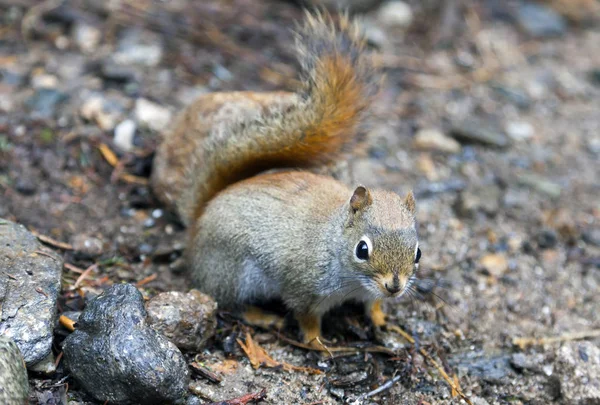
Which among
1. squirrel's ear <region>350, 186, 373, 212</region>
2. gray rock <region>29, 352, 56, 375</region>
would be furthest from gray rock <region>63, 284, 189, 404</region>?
squirrel's ear <region>350, 186, 373, 212</region>

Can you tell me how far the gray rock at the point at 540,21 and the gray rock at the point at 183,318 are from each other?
437cm

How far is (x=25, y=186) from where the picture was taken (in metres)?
3.50

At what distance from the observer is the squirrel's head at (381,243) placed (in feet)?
8.49

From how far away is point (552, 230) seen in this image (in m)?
3.94

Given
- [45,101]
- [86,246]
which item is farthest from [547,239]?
[45,101]

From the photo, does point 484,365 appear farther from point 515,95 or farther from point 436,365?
point 515,95

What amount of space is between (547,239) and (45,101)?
9.60 ft

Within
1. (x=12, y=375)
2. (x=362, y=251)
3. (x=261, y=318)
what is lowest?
(x=261, y=318)

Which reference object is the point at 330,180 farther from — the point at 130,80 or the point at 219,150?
the point at 130,80

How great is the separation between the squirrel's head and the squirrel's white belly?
0.43 meters

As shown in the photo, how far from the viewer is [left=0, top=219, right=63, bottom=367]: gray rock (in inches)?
95.7

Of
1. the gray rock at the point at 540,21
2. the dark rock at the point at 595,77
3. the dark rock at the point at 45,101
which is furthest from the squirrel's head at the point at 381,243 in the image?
the gray rock at the point at 540,21

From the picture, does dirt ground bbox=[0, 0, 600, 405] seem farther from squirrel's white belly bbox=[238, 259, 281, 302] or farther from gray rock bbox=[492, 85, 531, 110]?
squirrel's white belly bbox=[238, 259, 281, 302]

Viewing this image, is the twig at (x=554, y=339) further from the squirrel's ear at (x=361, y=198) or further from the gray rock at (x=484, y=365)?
the squirrel's ear at (x=361, y=198)
